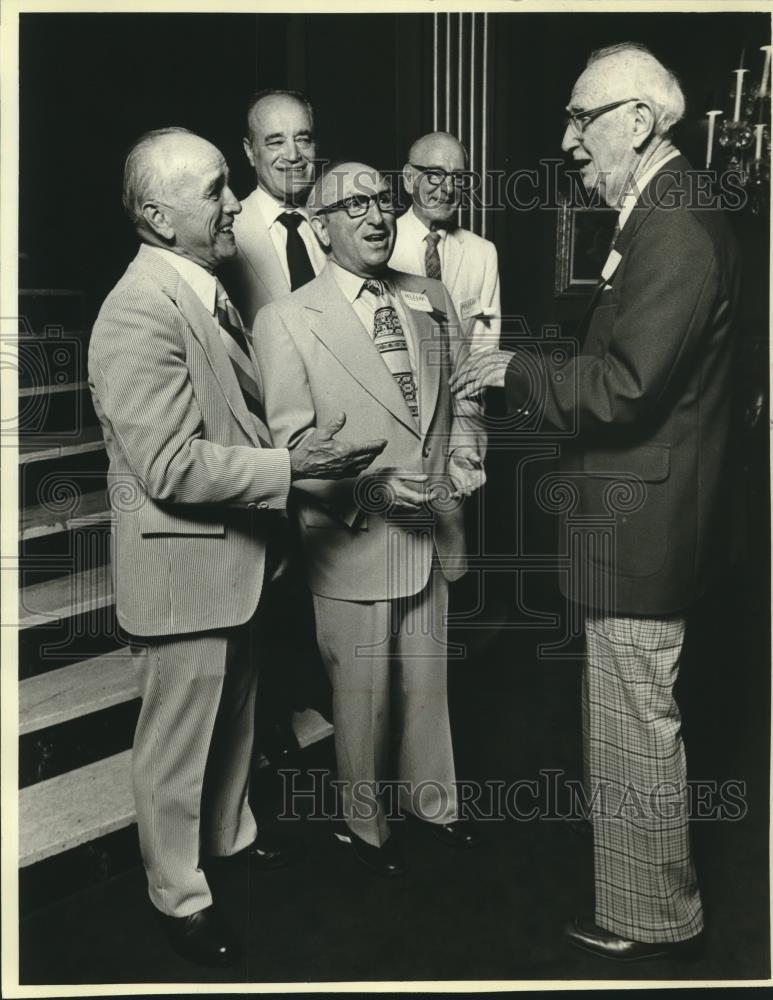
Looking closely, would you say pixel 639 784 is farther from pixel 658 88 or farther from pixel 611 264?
pixel 658 88

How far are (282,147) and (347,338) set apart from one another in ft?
1.71

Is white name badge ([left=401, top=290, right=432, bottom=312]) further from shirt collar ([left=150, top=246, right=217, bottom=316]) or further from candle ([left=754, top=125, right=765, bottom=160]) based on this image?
candle ([left=754, top=125, right=765, bottom=160])

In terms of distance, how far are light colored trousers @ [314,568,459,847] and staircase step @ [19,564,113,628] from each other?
0.58m

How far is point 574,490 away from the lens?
274 centimetres

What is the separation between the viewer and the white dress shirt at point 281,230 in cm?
264

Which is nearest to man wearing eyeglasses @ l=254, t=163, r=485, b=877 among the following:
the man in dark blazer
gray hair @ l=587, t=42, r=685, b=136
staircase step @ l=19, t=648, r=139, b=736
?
the man in dark blazer

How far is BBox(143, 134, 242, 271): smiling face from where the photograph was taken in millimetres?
2434

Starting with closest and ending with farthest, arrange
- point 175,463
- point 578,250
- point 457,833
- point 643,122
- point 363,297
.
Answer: point 175,463
point 643,122
point 363,297
point 578,250
point 457,833

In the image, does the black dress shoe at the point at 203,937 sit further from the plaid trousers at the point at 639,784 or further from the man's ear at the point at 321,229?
the man's ear at the point at 321,229

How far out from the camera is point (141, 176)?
2.44m

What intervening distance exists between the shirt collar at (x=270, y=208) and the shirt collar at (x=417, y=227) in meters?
0.28

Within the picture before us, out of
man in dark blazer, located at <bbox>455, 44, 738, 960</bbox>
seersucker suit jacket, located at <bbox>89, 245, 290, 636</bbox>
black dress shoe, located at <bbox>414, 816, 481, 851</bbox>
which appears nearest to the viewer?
seersucker suit jacket, located at <bbox>89, 245, 290, 636</bbox>

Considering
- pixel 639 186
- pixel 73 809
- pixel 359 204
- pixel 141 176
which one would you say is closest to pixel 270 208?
pixel 359 204

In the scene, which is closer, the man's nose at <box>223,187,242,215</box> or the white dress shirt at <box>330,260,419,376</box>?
the man's nose at <box>223,187,242,215</box>
